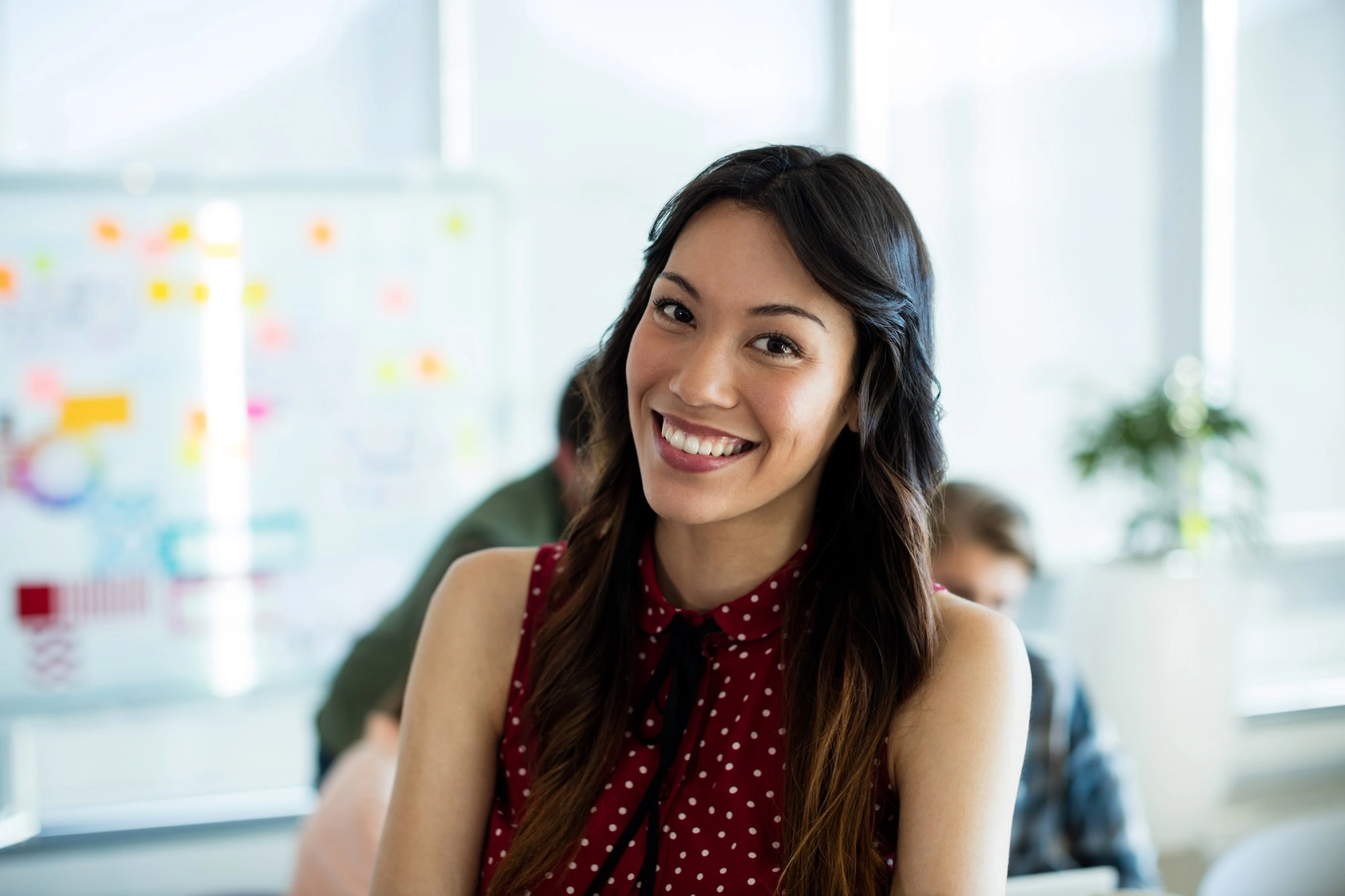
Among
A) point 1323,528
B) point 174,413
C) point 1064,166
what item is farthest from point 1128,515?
point 174,413

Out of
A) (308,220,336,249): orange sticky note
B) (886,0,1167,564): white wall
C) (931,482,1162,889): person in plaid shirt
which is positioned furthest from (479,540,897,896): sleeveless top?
(886,0,1167,564): white wall

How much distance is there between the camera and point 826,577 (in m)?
1.34

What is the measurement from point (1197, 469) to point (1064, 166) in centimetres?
115

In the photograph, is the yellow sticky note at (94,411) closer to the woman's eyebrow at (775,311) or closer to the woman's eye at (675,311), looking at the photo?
the woman's eye at (675,311)

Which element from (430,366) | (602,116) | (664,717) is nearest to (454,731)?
(664,717)

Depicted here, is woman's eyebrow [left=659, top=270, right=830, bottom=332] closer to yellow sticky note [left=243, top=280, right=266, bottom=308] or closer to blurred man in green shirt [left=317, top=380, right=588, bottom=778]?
blurred man in green shirt [left=317, top=380, right=588, bottom=778]

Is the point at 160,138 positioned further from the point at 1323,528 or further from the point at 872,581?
the point at 1323,528

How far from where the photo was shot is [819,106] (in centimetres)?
383

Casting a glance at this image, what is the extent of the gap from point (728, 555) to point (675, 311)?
295 millimetres

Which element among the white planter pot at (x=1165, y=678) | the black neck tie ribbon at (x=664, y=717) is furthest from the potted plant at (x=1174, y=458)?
the black neck tie ribbon at (x=664, y=717)

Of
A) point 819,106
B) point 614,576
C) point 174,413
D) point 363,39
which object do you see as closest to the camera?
point 614,576

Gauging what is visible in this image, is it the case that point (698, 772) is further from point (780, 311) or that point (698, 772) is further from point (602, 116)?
point (602, 116)

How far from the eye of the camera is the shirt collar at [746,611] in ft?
4.31

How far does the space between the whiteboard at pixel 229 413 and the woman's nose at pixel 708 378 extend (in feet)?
7.57
